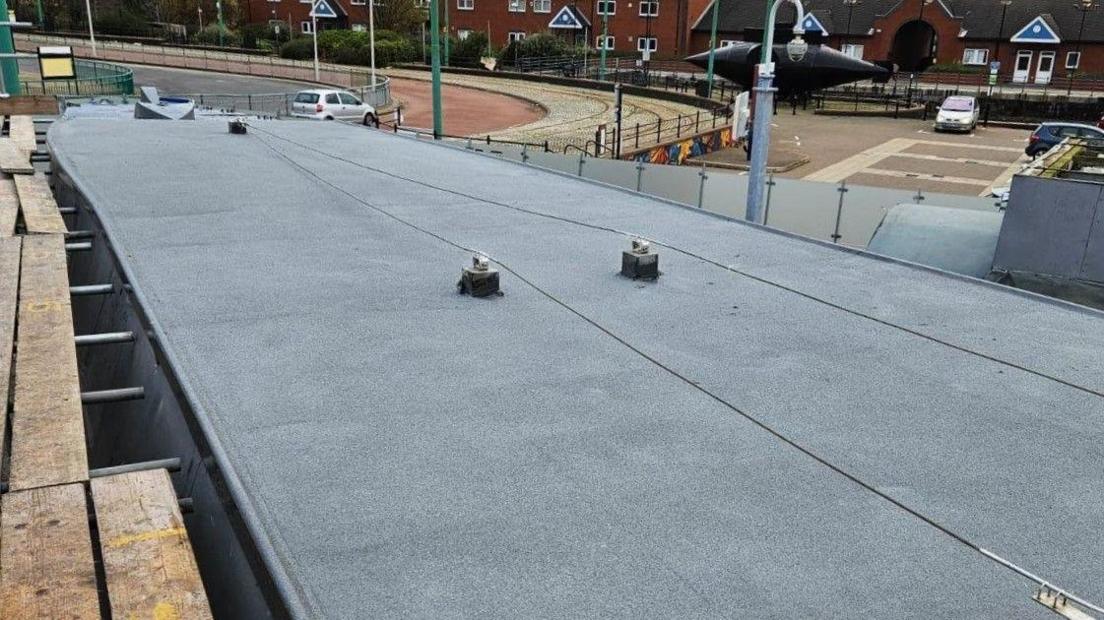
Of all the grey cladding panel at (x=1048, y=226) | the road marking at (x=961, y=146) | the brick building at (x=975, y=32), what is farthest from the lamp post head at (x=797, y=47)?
the brick building at (x=975, y=32)

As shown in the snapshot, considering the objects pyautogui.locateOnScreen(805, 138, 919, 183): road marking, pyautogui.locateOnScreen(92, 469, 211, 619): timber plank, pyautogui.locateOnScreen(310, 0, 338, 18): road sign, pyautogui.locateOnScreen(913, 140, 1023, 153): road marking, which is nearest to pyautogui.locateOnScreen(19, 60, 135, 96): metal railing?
pyautogui.locateOnScreen(805, 138, 919, 183): road marking

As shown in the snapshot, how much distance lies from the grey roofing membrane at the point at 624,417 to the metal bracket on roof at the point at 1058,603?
5 centimetres

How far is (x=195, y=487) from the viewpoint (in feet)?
14.7

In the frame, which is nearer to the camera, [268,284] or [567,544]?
[567,544]

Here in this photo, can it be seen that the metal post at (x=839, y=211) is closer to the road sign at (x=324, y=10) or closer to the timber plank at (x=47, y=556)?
the timber plank at (x=47, y=556)

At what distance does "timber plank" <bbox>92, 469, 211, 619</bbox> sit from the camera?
319 cm

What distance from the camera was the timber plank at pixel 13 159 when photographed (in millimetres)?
10531

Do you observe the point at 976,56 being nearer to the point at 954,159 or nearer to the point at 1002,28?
the point at 1002,28

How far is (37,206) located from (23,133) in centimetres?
575

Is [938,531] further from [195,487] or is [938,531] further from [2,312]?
[2,312]

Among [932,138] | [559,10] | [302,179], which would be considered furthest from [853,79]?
[559,10]

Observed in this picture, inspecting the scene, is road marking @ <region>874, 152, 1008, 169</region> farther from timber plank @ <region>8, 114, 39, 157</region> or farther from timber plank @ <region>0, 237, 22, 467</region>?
timber plank @ <region>0, 237, 22, 467</region>

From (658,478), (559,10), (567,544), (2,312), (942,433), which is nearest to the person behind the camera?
(567,544)

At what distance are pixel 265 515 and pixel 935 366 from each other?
4.47 metres
